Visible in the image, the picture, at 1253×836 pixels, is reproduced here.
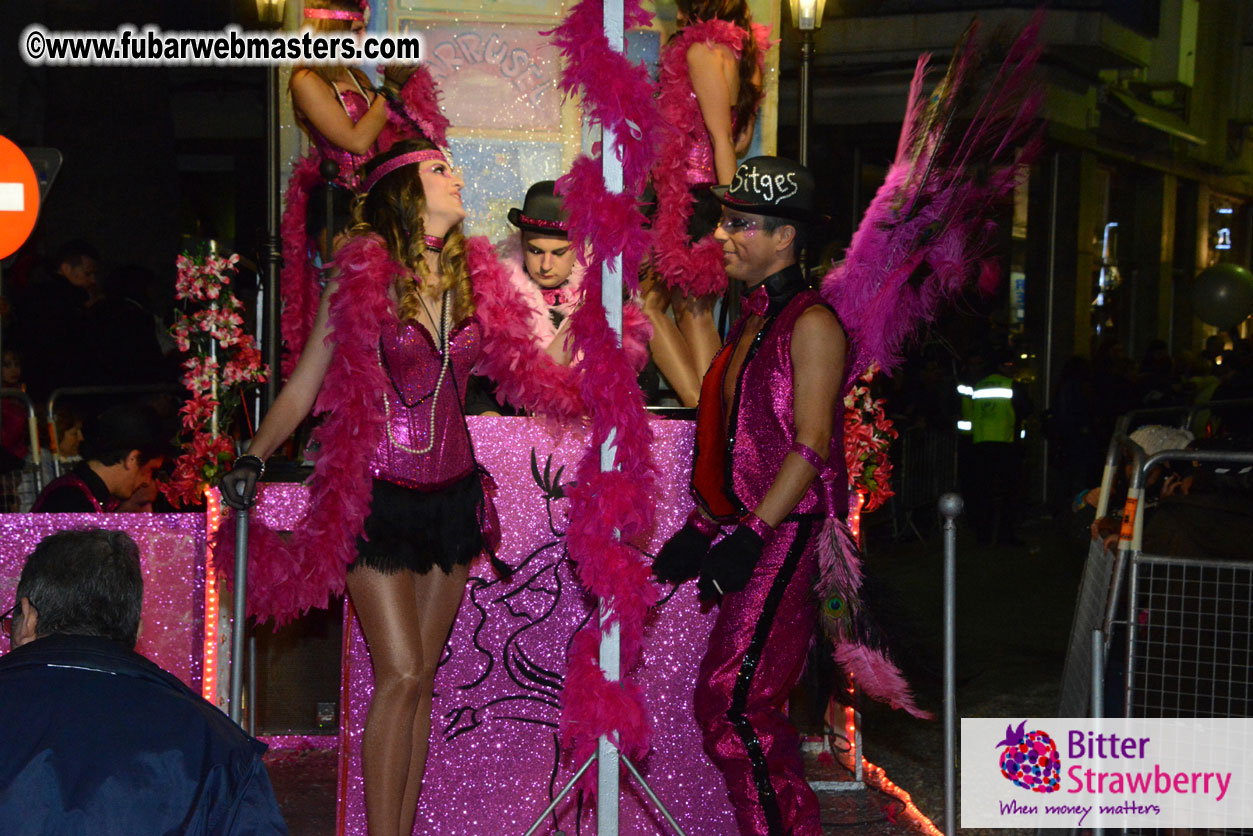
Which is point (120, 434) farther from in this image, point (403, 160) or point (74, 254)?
point (74, 254)

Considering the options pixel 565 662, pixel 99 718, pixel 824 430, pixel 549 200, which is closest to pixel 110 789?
pixel 99 718

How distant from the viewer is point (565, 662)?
3.82 m

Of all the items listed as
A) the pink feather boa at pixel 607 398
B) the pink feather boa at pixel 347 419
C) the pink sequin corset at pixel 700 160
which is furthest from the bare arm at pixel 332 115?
the pink feather boa at pixel 607 398

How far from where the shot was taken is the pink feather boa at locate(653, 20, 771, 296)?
4688 mm

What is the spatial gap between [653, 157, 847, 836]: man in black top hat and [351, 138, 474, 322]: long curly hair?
706 millimetres

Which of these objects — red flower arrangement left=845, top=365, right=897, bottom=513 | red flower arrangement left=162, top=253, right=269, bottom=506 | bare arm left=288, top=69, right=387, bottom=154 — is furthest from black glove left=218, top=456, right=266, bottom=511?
red flower arrangement left=845, top=365, right=897, bottom=513

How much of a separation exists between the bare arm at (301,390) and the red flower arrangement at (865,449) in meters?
2.22

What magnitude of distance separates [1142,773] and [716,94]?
113 inches

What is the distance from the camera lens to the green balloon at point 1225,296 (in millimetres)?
17172

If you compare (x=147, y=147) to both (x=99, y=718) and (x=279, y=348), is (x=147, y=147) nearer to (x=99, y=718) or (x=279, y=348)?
(x=279, y=348)

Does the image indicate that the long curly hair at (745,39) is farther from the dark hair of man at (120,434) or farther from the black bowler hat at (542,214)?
the dark hair of man at (120,434)

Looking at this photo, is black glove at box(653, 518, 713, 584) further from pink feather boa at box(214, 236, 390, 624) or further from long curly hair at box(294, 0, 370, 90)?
long curly hair at box(294, 0, 370, 90)

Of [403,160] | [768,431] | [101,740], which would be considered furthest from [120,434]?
[101,740]

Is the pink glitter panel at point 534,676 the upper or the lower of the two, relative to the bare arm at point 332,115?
lower
